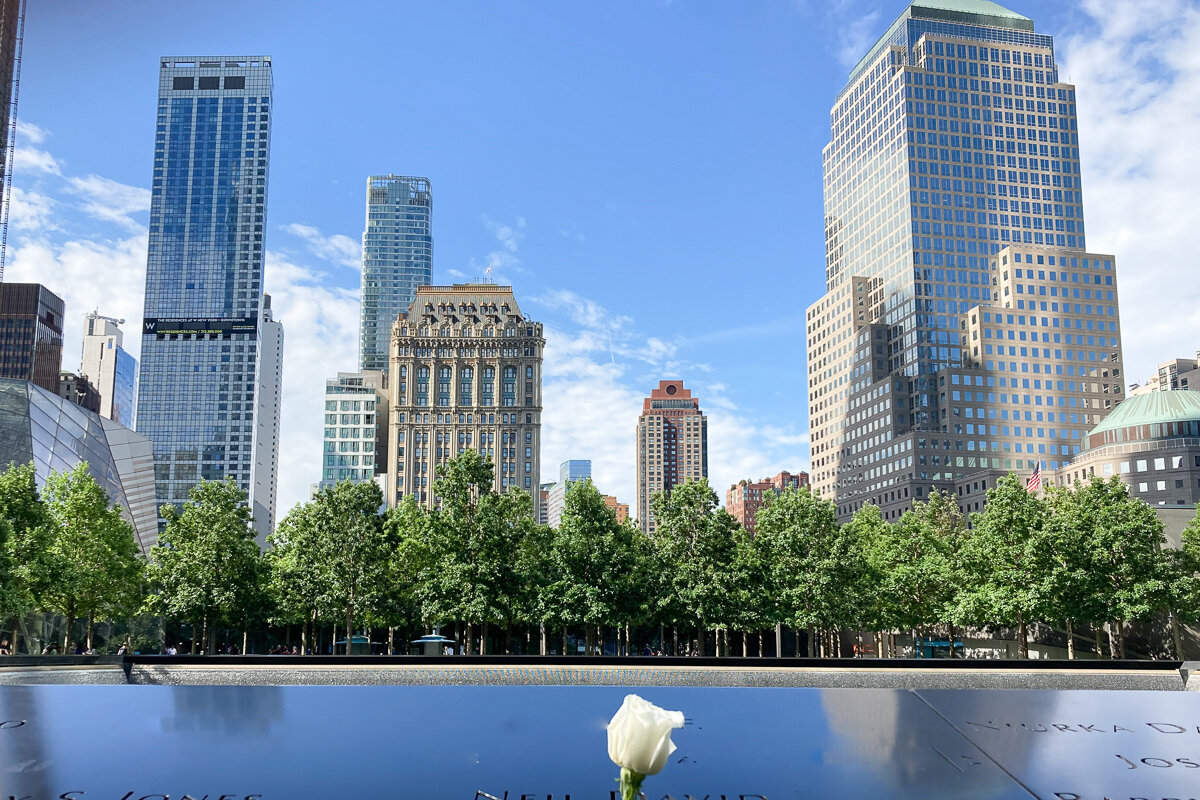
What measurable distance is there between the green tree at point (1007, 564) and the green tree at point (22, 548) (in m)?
46.4

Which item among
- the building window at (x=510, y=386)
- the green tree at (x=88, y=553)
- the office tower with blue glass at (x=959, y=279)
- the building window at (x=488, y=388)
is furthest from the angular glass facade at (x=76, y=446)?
the office tower with blue glass at (x=959, y=279)

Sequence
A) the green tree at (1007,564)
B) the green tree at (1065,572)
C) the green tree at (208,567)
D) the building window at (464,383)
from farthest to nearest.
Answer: the building window at (464,383) → the green tree at (1007,564) → the green tree at (208,567) → the green tree at (1065,572)

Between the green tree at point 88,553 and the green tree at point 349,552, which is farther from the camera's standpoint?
the green tree at point 349,552

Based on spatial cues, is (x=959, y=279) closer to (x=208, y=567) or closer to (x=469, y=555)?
(x=469, y=555)

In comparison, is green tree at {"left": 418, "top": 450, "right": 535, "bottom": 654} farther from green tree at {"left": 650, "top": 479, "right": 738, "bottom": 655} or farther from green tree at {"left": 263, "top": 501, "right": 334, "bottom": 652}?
green tree at {"left": 650, "top": 479, "right": 738, "bottom": 655}

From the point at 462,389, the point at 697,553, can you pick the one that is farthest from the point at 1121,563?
the point at 462,389

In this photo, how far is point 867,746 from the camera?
34.8 ft

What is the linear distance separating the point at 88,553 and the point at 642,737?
2000 inches

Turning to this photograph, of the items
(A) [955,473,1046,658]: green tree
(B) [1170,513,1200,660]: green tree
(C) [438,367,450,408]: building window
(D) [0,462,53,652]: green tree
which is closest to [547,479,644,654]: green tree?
(A) [955,473,1046,658]: green tree

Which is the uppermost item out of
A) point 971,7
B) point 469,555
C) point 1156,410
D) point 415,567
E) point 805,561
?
point 971,7

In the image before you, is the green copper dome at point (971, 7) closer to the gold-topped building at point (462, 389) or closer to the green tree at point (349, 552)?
the gold-topped building at point (462, 389)

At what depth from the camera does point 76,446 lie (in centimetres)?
6556

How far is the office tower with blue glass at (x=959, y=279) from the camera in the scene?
161875 millimetres

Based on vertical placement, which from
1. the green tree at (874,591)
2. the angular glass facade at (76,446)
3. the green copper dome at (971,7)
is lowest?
the green tree at (874,591)
